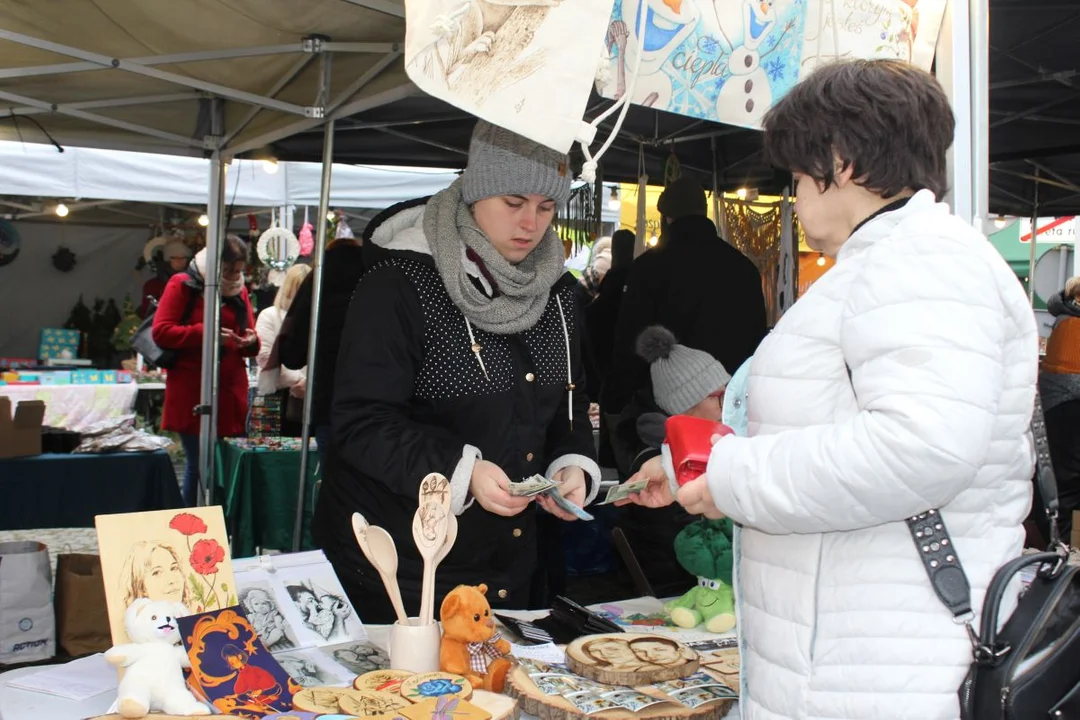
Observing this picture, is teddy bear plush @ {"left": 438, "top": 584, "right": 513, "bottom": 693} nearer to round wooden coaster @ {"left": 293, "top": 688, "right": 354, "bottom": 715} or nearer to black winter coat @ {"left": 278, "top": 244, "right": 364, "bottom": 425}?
round wooden coaster @ {"left": 293, "top": 688, "right": 354, "bottom": 715}

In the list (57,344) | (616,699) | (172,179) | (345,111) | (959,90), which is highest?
(172,179)

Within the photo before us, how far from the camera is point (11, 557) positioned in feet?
8.14

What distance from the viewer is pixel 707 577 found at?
206 cm

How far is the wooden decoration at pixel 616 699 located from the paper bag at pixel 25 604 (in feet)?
5.46

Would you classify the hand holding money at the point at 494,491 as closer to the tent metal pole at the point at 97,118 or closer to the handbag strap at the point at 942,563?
the handbag strap at the point at 942,563

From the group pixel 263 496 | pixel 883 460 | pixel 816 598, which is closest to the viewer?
pixel 883 460

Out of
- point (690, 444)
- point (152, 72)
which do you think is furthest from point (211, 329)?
point (690, 444)

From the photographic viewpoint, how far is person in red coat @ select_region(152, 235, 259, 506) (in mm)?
4551

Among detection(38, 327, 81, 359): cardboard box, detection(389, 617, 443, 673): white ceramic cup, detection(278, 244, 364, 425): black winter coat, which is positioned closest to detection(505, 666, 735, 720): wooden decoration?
detection(389, 617, 443, 673): white ceramic cup

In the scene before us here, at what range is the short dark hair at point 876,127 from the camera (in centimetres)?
110

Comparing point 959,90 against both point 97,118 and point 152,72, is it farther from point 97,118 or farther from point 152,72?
point 97,118

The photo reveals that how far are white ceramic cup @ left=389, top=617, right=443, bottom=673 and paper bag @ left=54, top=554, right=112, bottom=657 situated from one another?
1564 millimetres

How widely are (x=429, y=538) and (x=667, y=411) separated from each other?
1714 mm

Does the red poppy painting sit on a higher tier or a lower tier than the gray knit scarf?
lower
